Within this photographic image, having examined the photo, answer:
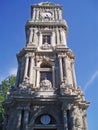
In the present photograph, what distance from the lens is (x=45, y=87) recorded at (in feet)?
89.2

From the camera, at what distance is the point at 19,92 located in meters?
25.5

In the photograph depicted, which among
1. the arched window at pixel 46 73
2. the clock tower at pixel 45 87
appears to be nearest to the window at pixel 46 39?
the clock tower at pixel 45 87

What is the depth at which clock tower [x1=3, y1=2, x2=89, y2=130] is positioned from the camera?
2408 centimetres

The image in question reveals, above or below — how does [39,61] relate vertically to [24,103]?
above

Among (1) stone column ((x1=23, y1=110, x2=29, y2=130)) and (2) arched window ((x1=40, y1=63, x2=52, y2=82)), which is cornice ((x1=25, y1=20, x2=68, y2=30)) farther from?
(1) stone column ((x1=23, y1=110, x2=29, y2=130))

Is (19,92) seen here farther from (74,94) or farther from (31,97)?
(74,94)

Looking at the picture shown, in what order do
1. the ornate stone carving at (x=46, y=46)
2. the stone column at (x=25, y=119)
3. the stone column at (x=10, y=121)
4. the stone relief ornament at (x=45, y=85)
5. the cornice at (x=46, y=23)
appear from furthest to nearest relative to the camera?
the cornice at (x=46, y=23), the ornate stone carving at (x=46, y=46), the stone relief ornament at (x=45, y=85), the stone column at (x=10, y=121), the stone column at (x=25, y=119)

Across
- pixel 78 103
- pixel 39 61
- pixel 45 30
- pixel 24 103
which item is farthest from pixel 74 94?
pixel 45 30

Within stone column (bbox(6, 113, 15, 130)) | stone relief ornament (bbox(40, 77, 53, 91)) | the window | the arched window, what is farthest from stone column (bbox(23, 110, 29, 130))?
the window

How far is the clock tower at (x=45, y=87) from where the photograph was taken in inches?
948

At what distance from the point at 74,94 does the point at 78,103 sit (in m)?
1.00

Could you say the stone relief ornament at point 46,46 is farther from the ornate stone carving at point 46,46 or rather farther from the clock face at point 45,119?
the clock face at point 45,119

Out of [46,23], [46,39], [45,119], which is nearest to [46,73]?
[46,39]

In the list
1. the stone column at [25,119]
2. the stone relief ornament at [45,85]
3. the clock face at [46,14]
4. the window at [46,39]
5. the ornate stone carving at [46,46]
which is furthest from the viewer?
the clock face at [46,14]
